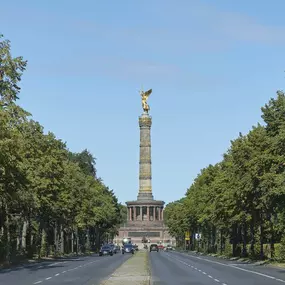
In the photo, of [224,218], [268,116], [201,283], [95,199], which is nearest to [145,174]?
[95,199]

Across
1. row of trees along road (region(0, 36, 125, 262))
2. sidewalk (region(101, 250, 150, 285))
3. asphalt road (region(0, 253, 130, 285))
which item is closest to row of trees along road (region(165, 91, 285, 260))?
sidewalk (region(101, 250, 150, 285))

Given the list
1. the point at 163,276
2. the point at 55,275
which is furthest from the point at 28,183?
the point at 163,276

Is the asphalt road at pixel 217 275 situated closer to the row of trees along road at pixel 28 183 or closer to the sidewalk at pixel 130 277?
the sidewalk at pixel 130 277

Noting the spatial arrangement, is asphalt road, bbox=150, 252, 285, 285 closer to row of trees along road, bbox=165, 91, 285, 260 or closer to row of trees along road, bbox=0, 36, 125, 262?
row of trees along road, bbox=165, 91, 285, 260

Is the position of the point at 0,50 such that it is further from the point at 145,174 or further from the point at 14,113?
the point at 145,174

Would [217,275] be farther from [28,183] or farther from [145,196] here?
[145,196]

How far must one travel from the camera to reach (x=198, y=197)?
379 ft

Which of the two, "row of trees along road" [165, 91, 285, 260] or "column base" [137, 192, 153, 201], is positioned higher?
"column base" [137, 192, 153, 201]

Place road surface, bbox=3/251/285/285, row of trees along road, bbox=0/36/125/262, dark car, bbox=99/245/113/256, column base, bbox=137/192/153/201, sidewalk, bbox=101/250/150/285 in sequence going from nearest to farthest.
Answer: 1. sidewalk, bbox=101/250/150/285
2. road surface, bbox=3/251/285/285
3. row of trees along road, bbox=0/36/125/262
4. dark car, bbox=99/245/113/256
5. column base, bbox=137/192/153/201

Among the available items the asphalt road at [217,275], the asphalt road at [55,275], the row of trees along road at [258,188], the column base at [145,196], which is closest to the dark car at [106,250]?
the row of trees along road at [258,188]

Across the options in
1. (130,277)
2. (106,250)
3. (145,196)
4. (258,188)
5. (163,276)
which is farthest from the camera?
(145,196)

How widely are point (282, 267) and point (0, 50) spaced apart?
25318 mm

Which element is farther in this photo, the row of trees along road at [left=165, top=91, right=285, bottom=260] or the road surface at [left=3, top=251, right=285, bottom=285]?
the row of trees along road at [left=165, top=91, right=285, bottom=260]

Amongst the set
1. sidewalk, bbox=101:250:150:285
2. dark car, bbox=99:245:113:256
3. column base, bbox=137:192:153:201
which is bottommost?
sidewalk, bbox=101:250:150:285
